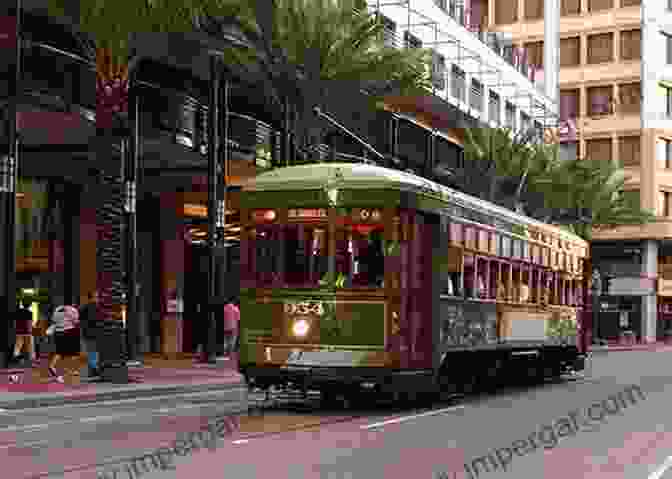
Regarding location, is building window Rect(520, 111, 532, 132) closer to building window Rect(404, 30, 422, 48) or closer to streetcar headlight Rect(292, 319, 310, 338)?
building window Rect(404, 30, 422, 48)

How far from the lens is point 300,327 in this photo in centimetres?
1992

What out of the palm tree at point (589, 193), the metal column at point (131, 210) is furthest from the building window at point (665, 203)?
the metal column at point (131, 210)

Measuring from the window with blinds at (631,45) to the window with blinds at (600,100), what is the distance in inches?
97.7

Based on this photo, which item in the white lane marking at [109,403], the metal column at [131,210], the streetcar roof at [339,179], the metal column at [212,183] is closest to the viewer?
the streetcar roof at [339,179]

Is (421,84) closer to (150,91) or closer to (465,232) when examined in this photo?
(150,91)

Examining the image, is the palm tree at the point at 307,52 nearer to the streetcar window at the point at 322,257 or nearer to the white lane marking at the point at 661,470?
the streetcar window at the point at 322,257

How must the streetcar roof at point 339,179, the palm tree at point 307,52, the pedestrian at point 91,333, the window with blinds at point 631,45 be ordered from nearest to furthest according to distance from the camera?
1. the streetcar roof at point 339,179
2. the pedestrian at point 91,333
3. the palm tree at point 307,52
4. the window with blinds at point 631,45

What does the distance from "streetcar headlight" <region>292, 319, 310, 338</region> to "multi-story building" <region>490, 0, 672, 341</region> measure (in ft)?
234

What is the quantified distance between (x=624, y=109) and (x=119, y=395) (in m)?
70.8

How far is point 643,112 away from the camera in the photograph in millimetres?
89938

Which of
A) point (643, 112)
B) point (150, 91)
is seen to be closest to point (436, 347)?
point (150, 91)

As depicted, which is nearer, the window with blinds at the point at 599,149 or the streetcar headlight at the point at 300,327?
the streetcar headlight at the point at 300,327

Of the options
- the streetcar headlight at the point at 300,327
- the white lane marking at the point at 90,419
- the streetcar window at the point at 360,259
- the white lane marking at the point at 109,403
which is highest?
the streetcar window at the point at 360,259

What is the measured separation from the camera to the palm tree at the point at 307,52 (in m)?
35.0
